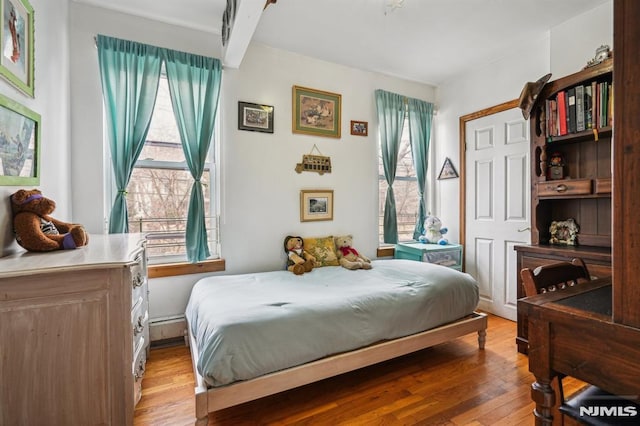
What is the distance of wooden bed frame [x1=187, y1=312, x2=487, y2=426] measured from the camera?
58.1 inches

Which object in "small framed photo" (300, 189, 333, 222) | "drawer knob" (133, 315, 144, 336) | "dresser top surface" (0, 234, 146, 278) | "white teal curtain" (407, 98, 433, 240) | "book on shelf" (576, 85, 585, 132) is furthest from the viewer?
"white teal curtain" (407, 98, 433, 240)

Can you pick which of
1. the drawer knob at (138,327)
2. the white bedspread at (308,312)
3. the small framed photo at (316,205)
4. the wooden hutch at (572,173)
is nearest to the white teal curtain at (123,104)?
the drawer knob at (138,327)

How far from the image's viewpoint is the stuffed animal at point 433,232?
359 cm

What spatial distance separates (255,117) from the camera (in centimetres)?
282

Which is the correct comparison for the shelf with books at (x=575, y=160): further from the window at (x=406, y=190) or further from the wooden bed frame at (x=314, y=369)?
the window at (x=406, y=190)

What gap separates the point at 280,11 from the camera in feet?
7.73

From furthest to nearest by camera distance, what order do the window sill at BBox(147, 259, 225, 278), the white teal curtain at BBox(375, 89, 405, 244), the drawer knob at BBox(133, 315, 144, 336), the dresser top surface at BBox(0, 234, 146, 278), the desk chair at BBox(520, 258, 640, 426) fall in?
1. the white teal curtain at BBox(375, 89, 405, 244)
2. the window sill at BBox(147, 259, 225, 278)
3. the drawer knob at BBox(133, 315, 144, 336)
4. the dresser top surface at BBox(0, 234, 146, 278)
5. the desk chair at BBox(520, 258, 640, 426)

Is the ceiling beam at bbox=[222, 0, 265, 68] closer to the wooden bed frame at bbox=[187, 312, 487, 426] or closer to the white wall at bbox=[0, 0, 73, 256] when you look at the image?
the white wall at bbox=[0, 0, 73, 256]

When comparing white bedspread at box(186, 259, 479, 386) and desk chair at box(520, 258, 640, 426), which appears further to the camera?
white bedspread at box(186, 259, 479, 386)

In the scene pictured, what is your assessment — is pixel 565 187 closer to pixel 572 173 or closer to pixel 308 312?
pixel 572 173

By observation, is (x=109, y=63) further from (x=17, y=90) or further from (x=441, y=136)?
(x=441, y=136)

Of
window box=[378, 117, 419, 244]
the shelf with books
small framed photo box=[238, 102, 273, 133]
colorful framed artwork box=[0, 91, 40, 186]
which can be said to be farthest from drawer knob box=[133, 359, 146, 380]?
the shelf with books

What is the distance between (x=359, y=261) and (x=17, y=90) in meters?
2.56

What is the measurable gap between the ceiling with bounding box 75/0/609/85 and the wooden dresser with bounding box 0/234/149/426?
204 centimetres
